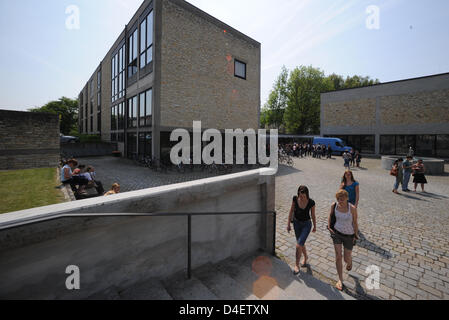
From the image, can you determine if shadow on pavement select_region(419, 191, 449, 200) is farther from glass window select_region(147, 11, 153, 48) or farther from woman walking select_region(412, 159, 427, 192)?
glass window select_region(147, 11, 153, 48)

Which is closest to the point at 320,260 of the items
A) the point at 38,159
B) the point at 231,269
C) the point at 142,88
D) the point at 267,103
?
the point at 231,269

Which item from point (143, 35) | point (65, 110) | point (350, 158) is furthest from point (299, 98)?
point (65, 110)

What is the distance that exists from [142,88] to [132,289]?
17097 millimetres

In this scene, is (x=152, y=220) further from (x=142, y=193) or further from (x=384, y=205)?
(x=384, y=205)

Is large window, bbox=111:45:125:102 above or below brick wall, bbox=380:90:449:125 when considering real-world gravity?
above

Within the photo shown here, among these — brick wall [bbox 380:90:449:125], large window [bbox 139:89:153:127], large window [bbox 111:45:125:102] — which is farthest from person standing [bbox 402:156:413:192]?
large window [bbox 111:45:125:102]

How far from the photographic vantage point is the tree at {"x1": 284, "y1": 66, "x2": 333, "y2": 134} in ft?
140

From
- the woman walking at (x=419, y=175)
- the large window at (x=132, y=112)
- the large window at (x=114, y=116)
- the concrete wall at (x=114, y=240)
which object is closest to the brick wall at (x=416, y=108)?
the woman walking at (x=419, y=175)

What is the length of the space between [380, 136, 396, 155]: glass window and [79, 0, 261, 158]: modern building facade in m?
19.1

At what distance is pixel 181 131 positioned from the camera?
1625cm

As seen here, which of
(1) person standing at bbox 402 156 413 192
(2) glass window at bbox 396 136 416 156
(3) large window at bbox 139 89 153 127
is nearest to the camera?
(1) person standing at bbox 402 156 413 192

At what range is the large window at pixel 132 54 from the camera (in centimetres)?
1856

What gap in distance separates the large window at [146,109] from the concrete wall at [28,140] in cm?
570

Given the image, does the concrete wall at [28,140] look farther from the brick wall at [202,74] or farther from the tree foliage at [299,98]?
the tree foliage at [299,98]
